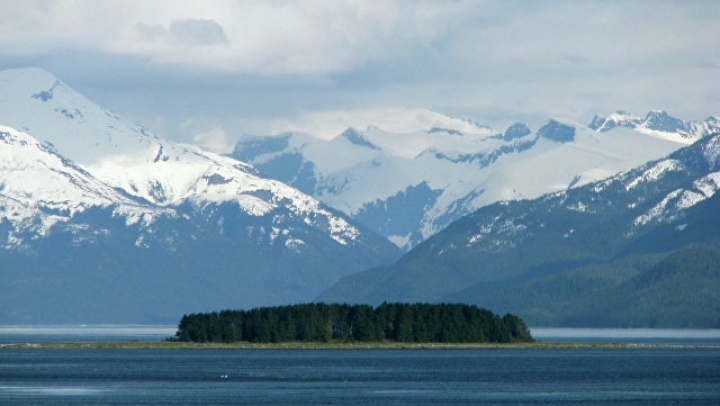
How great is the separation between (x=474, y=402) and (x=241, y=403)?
28506 millimetres

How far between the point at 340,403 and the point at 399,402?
7.28m

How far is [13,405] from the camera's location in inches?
7466

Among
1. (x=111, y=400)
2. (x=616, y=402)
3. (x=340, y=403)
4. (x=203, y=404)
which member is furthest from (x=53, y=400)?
(x=616, y=402)

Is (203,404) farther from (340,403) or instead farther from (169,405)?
(340,403)

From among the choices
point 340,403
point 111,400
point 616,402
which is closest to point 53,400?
point 111,400

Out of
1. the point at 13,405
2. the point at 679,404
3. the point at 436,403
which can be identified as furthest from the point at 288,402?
the point at 679,404

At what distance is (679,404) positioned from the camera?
191875 millimetres

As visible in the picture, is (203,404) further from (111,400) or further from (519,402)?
(519,402)

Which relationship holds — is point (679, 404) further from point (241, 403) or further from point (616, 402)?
point (241, 403)

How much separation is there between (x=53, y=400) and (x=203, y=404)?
63.7 feet

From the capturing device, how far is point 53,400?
198500mm

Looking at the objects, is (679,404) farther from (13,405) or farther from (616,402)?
(13,405)

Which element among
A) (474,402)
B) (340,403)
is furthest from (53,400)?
(474,402)

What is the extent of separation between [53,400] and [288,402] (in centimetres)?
A: 2896
